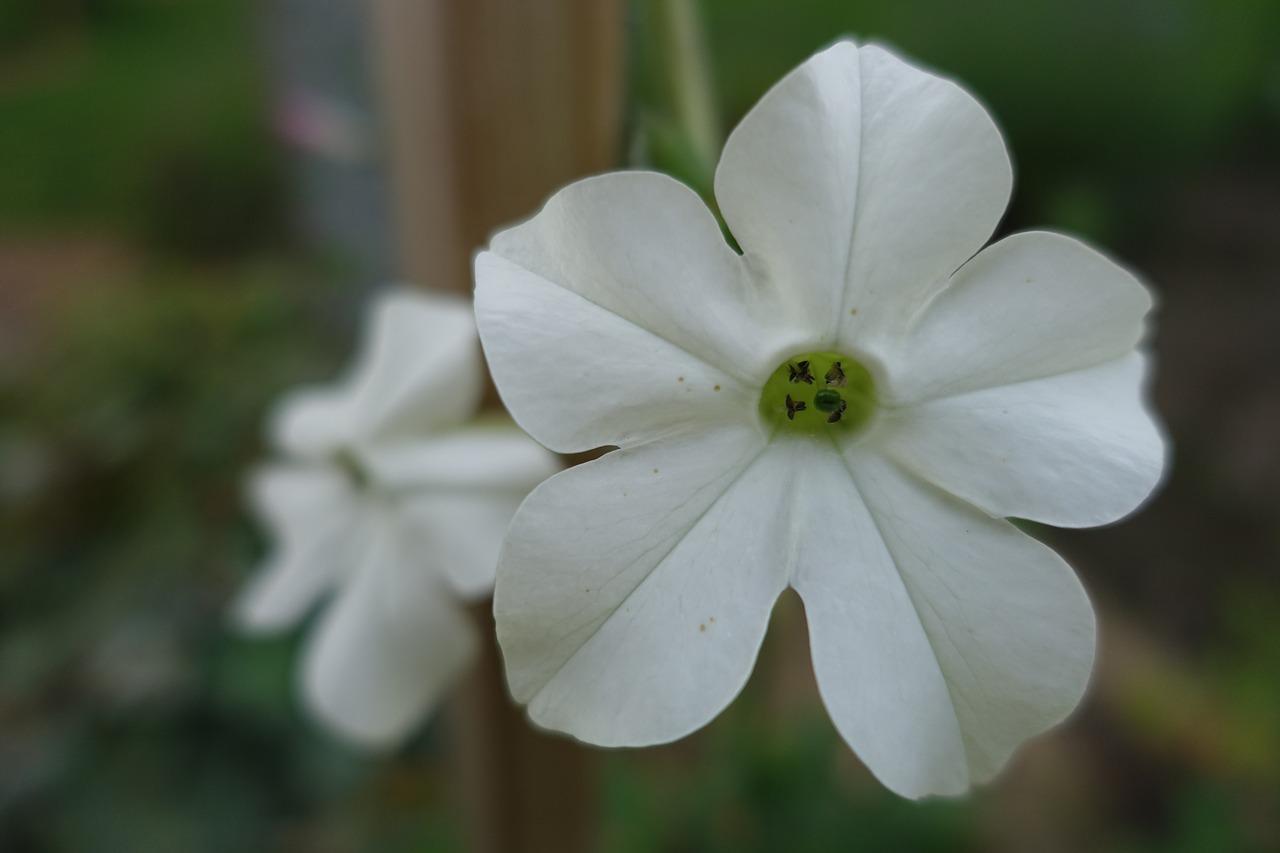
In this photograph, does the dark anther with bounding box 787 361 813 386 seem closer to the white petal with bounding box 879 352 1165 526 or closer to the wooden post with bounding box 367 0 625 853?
the white petal with bounding box 879 352 1165 526

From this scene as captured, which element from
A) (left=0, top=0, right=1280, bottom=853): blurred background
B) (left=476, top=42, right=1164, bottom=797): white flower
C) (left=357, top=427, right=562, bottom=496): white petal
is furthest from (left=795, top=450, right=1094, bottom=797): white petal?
(left=0, top=0, right=1280, bottom=853): blurred background

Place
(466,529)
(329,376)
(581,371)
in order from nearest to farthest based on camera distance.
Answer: (581,371)
(466,529)
(329,376)

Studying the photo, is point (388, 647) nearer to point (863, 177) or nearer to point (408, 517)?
point (408, 517)

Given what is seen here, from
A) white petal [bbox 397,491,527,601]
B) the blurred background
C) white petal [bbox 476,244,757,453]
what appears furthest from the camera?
the blurred background

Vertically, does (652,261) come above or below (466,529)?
above

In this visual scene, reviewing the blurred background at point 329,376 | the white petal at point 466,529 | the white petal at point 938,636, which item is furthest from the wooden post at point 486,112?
the white petal at point 938,636

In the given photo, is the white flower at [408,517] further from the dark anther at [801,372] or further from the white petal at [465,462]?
the dark anther at [801,372]

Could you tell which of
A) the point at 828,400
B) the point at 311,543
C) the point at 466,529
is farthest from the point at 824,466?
the point at 311,543
